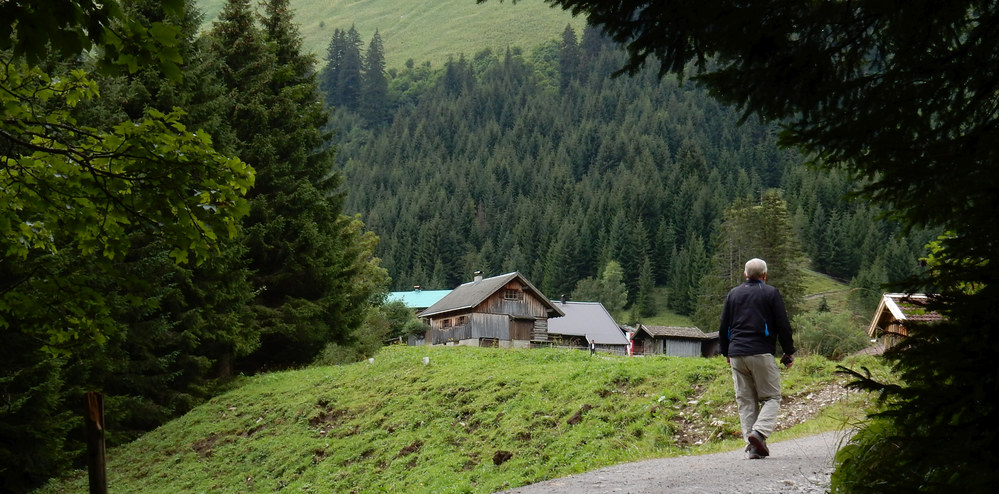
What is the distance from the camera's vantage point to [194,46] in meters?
22.1

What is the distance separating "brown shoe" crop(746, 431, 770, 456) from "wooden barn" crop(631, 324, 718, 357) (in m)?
70.2

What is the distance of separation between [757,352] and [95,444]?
655 cm

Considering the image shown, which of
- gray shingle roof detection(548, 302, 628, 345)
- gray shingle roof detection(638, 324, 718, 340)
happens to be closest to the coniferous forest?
gray shingle roof detection(638, 324, 718, 340)

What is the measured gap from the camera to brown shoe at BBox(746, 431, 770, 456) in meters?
7.75

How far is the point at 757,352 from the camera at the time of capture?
7.81m

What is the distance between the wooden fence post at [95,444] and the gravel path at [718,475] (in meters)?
4.25

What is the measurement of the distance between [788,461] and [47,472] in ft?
38.8

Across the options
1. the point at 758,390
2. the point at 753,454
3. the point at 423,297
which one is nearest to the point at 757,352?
the point at 758,390

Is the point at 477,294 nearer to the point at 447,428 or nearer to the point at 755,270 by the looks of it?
the point at 447,428

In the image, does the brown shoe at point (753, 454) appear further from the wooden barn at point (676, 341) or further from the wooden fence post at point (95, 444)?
the wooden barn at point (676, 341)

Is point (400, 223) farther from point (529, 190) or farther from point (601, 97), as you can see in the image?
point (601, 97)

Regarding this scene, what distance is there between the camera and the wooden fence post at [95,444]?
6.25 metres

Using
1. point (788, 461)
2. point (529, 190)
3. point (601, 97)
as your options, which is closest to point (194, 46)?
point (788, 461)

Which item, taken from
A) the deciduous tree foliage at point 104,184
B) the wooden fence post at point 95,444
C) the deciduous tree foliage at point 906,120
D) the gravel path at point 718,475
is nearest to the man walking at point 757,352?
the gravel path at point 718,475
